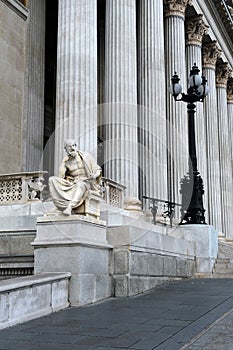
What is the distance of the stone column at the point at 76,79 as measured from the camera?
16.9 meters

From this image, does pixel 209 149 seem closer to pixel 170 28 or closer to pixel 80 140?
pixel 170 28

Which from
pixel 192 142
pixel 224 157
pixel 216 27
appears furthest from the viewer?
pixel 224 157

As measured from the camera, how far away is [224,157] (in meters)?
36.5

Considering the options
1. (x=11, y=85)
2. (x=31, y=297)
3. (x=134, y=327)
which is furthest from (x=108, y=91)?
(x=134, y=327)

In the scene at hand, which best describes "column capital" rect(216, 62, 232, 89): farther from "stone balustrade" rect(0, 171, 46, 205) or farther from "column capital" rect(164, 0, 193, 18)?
"stone balustrade" rect(0, 171, 46, 205)

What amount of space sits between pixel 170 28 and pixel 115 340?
22.5m

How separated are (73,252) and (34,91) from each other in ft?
46.2

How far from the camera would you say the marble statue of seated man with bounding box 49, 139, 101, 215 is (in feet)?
36.1

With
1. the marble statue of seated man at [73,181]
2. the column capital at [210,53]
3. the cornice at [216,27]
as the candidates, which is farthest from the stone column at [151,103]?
the column capital at [210,53]

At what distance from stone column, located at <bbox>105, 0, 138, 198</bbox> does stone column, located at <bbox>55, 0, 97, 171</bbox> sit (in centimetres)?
228

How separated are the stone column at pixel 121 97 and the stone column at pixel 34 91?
4.03 m

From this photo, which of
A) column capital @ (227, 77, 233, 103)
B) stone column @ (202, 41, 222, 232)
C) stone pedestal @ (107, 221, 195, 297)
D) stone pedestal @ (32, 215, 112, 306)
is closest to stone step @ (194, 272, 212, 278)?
stone pedestal @ (107, 221, 195, 297)

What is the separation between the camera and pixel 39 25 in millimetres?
24453

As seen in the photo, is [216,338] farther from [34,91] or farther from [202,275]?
[34,91]
